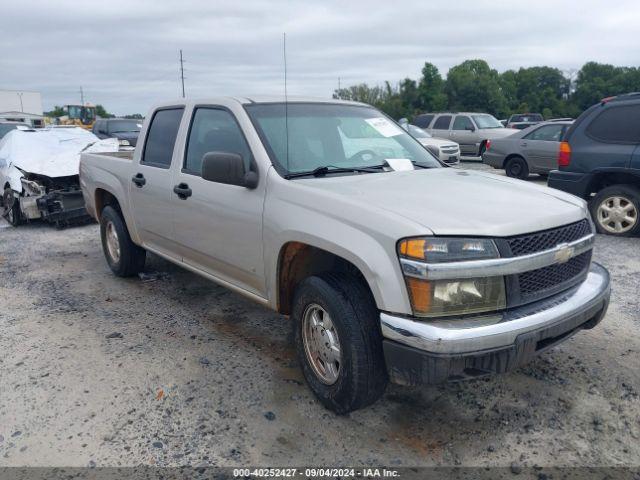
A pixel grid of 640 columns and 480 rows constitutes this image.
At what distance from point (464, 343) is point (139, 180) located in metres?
3.48

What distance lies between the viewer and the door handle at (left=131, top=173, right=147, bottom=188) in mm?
4848

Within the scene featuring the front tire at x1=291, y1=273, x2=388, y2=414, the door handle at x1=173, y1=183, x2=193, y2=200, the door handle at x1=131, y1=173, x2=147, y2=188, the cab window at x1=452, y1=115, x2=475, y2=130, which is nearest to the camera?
the front tire at x1=291, y1=273, x2=388, y2=414

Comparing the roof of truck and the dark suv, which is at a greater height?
the roof of truck

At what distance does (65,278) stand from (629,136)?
7151 millimetres

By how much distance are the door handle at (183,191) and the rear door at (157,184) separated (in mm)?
146

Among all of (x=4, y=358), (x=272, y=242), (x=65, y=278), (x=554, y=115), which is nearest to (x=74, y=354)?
(x=4, y=358)

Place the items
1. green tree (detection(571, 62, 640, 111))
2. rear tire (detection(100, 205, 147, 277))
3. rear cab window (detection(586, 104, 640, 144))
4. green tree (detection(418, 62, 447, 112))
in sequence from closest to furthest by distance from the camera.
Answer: rear tire (detection(100, 205, 147, 277)) < rear cab window (detection(586, 104, 640, 144)) < green tree (detection(418, 62, 447, 112)) < green tree (detection(571, 62, 640, 111))

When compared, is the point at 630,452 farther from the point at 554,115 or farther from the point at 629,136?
the point at 554,115

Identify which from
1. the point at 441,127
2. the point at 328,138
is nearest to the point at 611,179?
the point at 328,138

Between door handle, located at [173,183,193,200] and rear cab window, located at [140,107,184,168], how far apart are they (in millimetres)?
368

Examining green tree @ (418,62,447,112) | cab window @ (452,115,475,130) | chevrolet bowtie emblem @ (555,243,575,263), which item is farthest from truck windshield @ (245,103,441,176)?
green tree @ (418,62,447,112)

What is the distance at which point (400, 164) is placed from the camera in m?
3.90

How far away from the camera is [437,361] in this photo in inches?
98.4

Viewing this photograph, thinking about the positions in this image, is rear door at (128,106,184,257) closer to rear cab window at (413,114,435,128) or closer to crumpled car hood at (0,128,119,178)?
crumpled car hood at (0,128,119,178)
